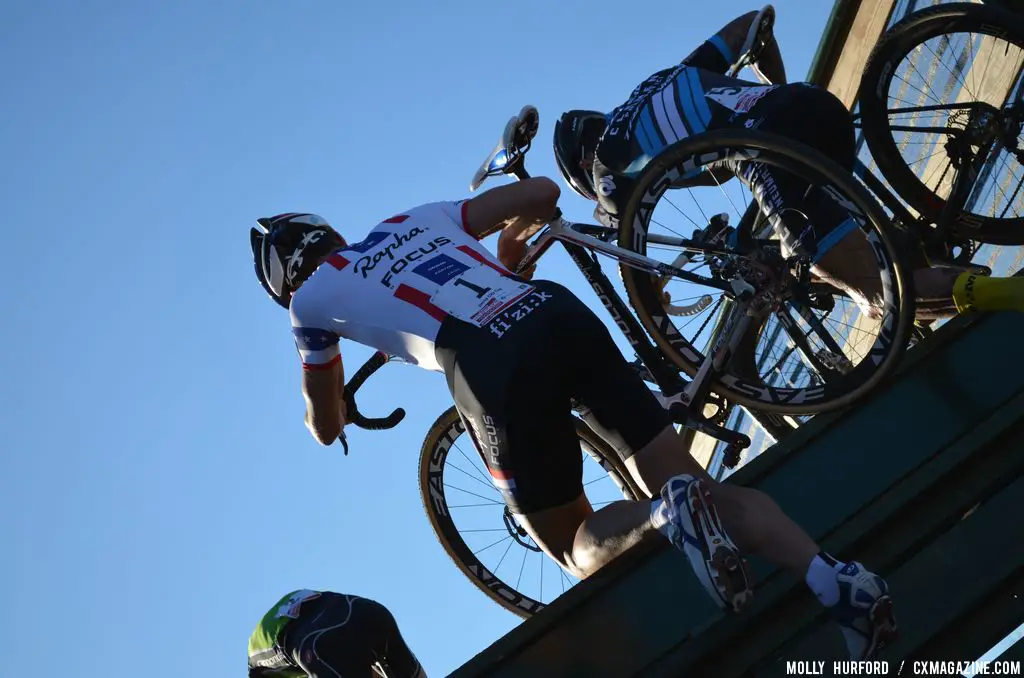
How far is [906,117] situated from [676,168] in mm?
1179

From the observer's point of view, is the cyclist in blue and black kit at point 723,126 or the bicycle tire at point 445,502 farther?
the bicycle tire at point 445,502

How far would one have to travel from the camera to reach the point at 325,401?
14.1 feet

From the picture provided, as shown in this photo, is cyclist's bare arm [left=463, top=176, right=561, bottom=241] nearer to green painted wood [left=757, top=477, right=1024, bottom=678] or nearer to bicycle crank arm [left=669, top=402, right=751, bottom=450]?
bicycle crank arm [left=669, top=402, right=751, bottom=450]

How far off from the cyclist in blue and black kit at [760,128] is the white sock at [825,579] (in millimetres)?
1487

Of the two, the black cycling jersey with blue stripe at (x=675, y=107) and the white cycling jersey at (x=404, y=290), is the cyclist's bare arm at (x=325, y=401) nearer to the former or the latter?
the white cycling jersey at (x=404, y=290)

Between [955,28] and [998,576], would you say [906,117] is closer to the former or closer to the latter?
[955,28]

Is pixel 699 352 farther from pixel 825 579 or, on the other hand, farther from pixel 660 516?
pixel 825 579

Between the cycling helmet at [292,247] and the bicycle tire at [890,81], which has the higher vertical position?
the cycling helmet at [292,247]

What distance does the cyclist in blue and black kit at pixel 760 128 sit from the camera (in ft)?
13.4

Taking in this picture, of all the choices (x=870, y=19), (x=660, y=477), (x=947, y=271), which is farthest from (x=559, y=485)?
(x=870, y=19)

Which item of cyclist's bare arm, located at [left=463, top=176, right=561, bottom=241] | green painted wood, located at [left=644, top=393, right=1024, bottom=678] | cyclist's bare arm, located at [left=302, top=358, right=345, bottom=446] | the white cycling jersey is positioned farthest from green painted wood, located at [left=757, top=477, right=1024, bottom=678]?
cyclist's bare arm, located at [left=302, top=358, right=345, bottom=446]

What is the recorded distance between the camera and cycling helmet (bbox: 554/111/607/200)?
499 cm

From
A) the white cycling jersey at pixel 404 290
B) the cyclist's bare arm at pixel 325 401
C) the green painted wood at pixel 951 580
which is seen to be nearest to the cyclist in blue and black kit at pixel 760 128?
the white cycling jersey at pixel 404 290

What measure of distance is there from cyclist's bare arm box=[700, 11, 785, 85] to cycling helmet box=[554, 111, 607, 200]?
2.06ft
